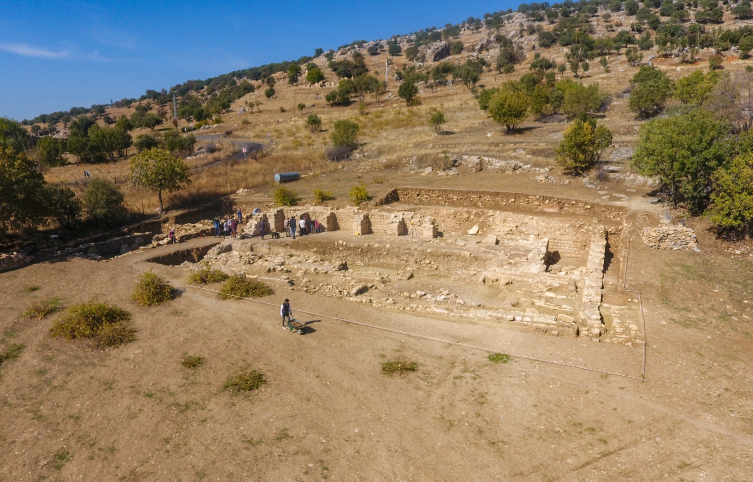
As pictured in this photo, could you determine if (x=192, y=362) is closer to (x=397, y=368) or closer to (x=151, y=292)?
(x=151, y=292)

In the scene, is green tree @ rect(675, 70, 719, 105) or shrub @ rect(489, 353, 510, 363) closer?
shrub @ rect(489, 353, 510, 363)

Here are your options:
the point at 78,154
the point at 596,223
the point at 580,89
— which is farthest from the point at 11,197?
the point at 580,89

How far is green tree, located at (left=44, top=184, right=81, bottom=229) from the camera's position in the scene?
723 inches

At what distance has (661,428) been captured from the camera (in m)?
7.11

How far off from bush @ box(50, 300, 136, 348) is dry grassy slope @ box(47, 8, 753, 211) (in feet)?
41.8

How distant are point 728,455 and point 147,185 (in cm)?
2319

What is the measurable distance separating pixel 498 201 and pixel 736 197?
9543 mm

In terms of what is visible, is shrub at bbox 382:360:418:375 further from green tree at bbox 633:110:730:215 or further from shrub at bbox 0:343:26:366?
green tree at bbox 633:110:730:215

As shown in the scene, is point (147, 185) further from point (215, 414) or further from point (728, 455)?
point (728, 455)

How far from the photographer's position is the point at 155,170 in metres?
21.3

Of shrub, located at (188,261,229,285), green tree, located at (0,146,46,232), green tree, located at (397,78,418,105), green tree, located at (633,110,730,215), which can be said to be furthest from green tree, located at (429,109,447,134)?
green tree, located at (0,146,46,232)

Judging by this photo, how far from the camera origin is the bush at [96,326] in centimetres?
1049

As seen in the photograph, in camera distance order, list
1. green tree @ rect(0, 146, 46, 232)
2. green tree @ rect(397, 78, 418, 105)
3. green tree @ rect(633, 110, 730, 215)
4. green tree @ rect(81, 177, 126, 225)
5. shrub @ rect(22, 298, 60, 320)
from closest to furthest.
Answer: shrub @ rect(22, 298, 60, 320) → green tree @ rect(0, 146, 46, 232) → green tree @ rect(633, 110, 730, 215) → green tree @ rect(81, 177, 126, 225) → green tree @ rect(397, 78, 418, 105)

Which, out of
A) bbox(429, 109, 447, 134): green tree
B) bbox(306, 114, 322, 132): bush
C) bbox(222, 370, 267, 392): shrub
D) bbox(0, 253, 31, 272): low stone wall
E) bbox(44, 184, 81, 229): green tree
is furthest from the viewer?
bbox(306, 114, 322, 132): bush
